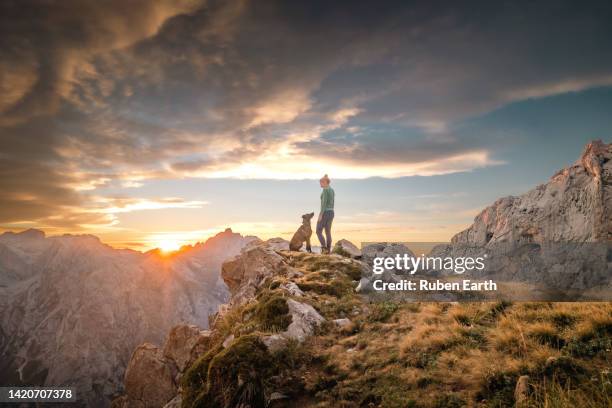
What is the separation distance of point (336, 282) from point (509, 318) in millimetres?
10910

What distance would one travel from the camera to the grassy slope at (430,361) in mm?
6727

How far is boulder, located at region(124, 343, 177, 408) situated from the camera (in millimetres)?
33641

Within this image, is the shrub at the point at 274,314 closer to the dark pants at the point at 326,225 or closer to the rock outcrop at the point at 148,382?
the dark pants at the point at 326,225

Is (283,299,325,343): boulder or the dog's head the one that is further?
the dog's head

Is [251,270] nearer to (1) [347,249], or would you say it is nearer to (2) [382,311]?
(1) [347,249]

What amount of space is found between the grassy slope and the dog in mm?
19818

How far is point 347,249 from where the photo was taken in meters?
30.0

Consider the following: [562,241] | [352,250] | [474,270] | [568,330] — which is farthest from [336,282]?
[562,241]

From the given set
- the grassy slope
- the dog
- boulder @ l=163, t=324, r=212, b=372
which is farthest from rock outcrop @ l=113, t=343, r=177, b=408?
the grassy slope

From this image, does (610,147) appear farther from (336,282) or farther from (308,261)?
(308,261)

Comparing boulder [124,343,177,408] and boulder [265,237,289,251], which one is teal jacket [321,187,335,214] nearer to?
boulder [265,237,289,251]

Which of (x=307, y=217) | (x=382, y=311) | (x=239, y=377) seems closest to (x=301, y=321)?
(x=382, y=311)

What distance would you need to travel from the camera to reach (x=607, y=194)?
66.2 feet

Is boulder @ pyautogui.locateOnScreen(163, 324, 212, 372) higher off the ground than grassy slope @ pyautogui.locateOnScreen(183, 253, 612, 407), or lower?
lower
